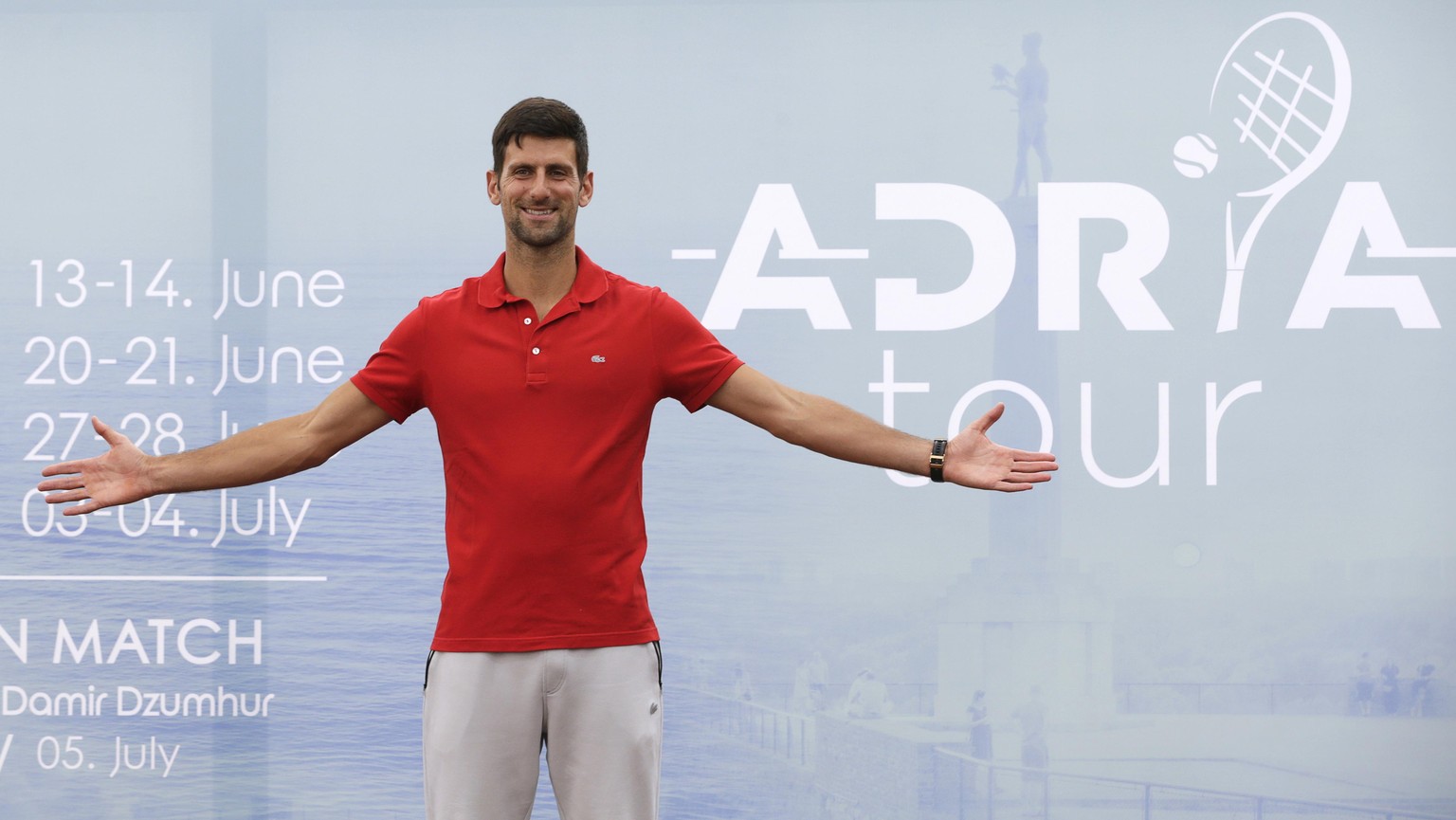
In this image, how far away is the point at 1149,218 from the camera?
350 centimetres

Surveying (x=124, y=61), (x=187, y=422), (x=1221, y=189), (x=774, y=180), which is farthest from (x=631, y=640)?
(x=124, y=61)

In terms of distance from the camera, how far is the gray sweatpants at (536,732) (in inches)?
78.4

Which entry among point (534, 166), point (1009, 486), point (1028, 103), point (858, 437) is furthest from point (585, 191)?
point (1028, 103)

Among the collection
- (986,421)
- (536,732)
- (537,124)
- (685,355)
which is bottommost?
(536,732)

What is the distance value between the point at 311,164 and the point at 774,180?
4.03 feet

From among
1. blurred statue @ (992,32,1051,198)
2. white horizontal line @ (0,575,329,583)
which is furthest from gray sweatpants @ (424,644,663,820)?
blurred statue @ (992,32,1051,198)

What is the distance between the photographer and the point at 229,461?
2150mm

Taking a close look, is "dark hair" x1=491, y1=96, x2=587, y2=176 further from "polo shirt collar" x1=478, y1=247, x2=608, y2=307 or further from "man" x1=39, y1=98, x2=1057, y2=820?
"polo shirt collar" x1=478, y1=247, x2=608, y2=307

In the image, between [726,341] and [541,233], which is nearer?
[541,233]

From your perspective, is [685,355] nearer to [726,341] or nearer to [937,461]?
[937,461]

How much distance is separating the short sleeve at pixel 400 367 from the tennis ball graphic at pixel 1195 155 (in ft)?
7.23

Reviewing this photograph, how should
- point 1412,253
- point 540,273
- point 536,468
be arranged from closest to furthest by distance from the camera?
point 536,468 → point 540,273 → point 1412,253

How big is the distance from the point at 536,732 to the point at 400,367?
1.98 ft

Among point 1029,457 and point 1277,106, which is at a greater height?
point 1277,106
